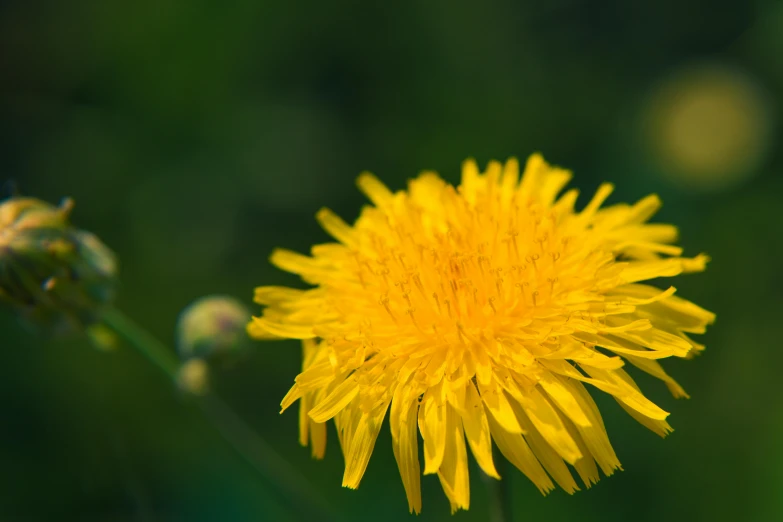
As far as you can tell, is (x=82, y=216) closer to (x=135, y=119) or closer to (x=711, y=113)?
(x=135, y=119)

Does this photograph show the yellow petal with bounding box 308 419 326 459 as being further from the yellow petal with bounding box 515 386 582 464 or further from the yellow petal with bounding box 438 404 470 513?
the yellow petal with bounding box 515 386 582 464

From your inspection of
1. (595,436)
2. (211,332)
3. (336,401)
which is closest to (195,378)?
(211,332)

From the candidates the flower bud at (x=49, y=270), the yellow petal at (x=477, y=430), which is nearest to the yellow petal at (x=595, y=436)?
the yellow petal at (x=477, y=430)

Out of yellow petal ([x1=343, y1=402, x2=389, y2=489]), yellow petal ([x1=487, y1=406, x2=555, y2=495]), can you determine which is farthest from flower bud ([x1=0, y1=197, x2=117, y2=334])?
yellow petal ([x1=487, y1=406, x2=555, y2=495])

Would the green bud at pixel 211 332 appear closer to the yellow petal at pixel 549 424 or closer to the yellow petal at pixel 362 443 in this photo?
the yellow petal at pixel 362 443

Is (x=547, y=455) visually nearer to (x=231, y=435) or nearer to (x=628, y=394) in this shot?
(x=628, y=394)
